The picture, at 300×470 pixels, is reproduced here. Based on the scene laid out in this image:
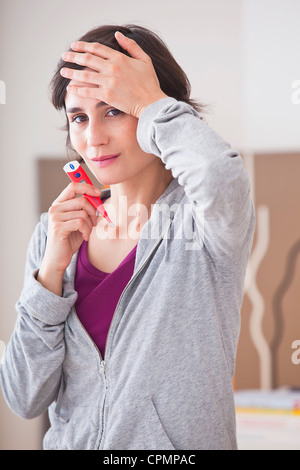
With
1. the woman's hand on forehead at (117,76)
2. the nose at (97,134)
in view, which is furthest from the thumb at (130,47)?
the nose at (97,134)

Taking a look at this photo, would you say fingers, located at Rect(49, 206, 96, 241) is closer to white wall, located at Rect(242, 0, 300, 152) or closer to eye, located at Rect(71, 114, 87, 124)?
eye, located at Rect(71, 114, 87, 124)

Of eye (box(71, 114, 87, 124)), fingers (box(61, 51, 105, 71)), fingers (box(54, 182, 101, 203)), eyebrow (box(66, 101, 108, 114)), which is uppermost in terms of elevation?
fingers (box(61, 51, 105, 71))

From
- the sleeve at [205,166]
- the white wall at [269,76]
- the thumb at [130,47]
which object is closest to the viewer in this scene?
the sleeve at [205,166]

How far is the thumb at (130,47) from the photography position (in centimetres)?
69

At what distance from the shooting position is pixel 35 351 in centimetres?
74

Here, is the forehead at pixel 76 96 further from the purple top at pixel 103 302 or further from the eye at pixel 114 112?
the purple top at pixel 103 302

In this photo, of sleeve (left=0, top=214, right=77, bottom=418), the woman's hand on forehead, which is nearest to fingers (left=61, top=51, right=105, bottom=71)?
the woman's hand on forehead

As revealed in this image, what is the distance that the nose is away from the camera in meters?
0.71

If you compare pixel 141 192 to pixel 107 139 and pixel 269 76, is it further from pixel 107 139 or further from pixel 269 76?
pixel 269 76

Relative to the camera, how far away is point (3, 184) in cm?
178

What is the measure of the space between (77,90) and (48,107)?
1.04 meters

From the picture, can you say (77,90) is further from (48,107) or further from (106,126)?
(48,107)

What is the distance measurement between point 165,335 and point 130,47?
381mm
